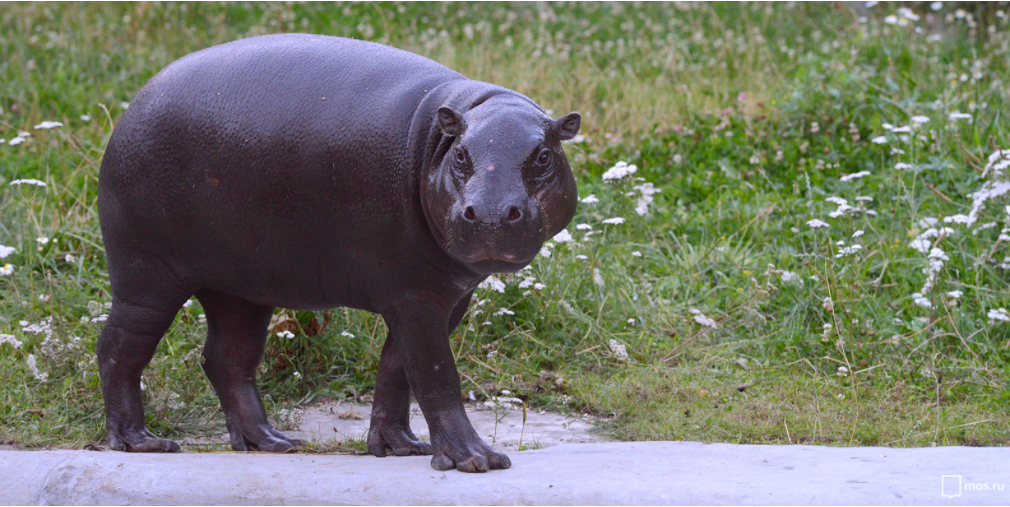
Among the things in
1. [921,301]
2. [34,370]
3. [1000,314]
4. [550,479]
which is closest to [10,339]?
[34,370]

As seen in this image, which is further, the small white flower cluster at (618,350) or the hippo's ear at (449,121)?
the small white flower cluster at (618,350)

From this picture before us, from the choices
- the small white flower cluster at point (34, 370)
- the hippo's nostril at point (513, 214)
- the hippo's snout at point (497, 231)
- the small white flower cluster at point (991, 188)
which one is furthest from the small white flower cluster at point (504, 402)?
the small white flower cluster at point (991, 188)

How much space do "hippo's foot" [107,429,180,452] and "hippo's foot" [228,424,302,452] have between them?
27 cm

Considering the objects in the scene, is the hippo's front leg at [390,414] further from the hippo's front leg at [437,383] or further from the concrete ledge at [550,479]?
the hippo's front leg at [437,383]

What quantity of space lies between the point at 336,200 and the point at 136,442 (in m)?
1.25

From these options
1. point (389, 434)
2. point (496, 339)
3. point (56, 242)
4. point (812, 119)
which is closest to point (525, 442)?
point (389, 434)

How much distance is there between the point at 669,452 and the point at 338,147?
1506 millimetres

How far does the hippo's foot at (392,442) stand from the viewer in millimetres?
3717

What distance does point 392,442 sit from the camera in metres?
3.74

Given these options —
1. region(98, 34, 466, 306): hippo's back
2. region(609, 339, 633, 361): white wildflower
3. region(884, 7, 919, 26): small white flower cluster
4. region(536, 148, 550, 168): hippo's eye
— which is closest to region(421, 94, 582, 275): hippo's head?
region(536, 148, 550, 168): hippo's eye

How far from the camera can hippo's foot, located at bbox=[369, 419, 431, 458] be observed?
146 inches

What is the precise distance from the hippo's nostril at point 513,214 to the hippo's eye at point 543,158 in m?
0.22

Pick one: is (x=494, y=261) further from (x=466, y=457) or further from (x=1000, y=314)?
(x=1000, y=314)

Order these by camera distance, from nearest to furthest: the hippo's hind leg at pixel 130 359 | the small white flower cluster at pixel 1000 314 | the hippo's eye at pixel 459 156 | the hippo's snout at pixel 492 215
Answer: the hippo's snout at pixel 492 215 < the hippo's eye at pixel 459 156 < the hippo's hind leg at pixel 130 359 < the small white flower cluster at pixel 1000 314
